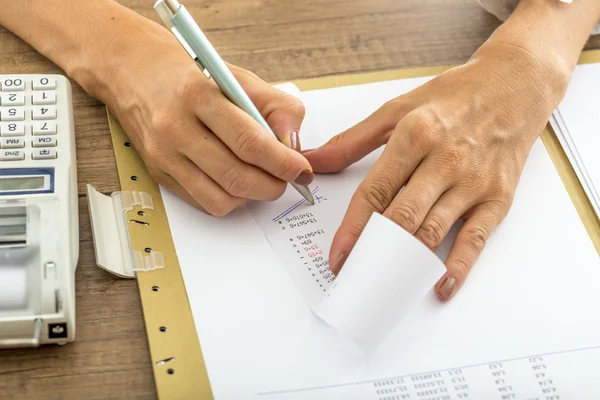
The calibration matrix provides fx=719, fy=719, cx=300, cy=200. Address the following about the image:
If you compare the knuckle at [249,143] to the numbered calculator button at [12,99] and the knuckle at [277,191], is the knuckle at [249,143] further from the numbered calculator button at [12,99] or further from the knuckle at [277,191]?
the numbered calculator button at [12,99]

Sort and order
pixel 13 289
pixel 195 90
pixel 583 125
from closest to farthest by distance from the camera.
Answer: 1. pixel 13 289
2. pixel 195 90
3. pixel 583 125

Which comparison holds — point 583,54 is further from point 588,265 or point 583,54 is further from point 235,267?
point 235,267

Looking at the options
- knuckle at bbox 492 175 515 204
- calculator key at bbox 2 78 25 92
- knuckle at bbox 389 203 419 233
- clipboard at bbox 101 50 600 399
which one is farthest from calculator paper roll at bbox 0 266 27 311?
knuckle at bbox 492 175 515 204

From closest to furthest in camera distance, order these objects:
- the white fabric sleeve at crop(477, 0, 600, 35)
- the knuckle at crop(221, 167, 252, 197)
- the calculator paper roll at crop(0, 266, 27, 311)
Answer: the calculator paper roll at crop(0, 266, 27, 311)
the knuckle at crop(221, 167, 252, 197)
the white fabric sleeve at crop(477, 0, 600, 35)

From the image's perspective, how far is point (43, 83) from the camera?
73cm

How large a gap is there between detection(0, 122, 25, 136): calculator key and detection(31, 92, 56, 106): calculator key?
3 centimetres

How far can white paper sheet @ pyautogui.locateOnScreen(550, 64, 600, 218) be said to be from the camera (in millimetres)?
770

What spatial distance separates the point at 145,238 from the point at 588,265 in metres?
0.43

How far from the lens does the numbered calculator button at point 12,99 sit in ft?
2.30

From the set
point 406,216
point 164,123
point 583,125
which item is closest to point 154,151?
point 164,123

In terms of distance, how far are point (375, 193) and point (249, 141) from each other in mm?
131

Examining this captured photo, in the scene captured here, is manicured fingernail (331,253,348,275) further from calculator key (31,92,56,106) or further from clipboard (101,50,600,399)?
calculator key (31,92,56,106)

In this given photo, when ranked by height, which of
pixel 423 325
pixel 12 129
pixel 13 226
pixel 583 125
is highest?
pixel 12 129

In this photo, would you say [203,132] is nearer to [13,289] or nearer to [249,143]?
[249,143]
